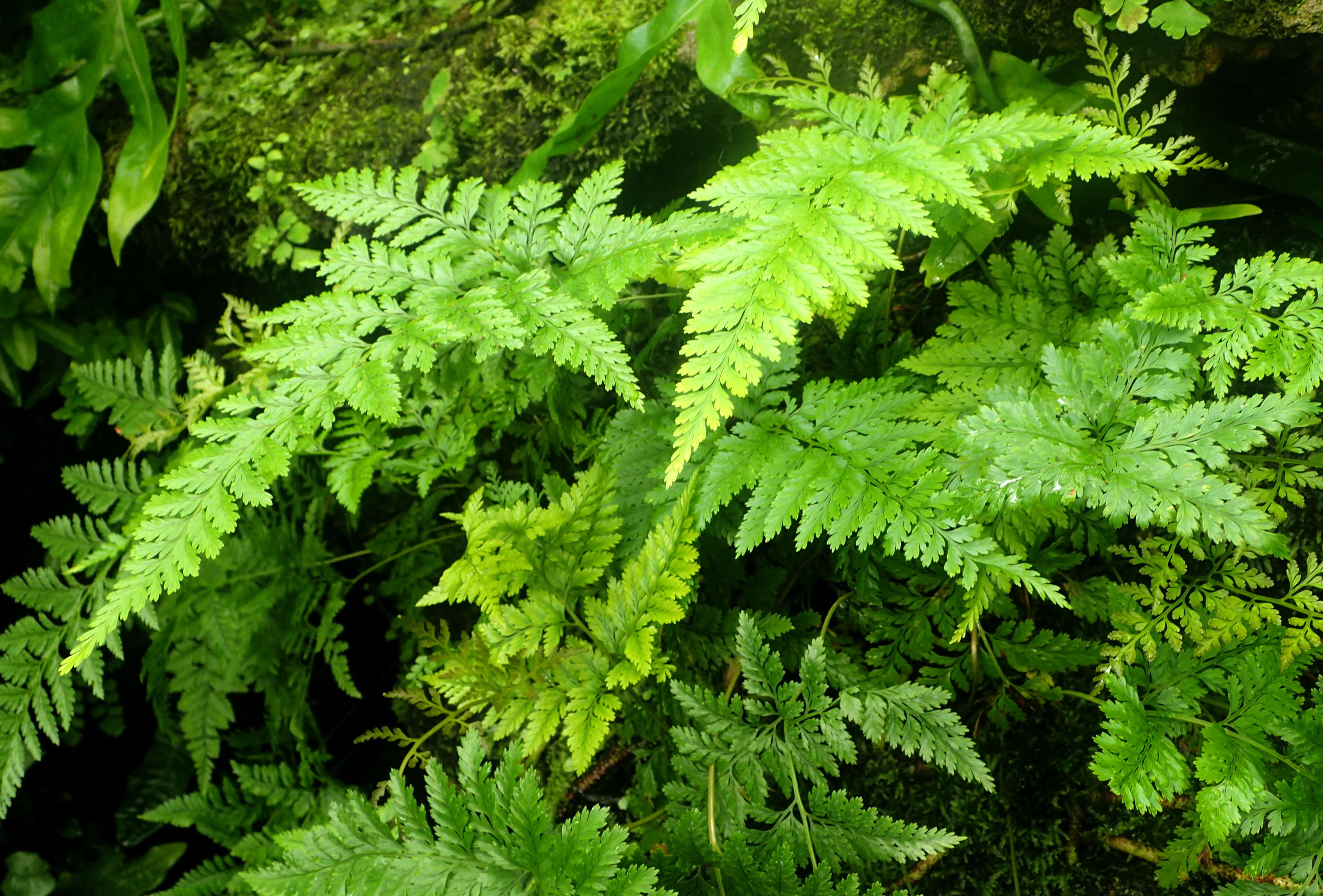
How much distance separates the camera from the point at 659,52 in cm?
222

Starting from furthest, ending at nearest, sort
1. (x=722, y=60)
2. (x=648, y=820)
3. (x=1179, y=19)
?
(x=722, y=60), (x=648, y=820), (x=1179, y=19)

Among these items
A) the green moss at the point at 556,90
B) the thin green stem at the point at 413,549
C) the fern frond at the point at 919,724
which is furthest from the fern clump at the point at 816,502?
the green moss at the point at 556,90

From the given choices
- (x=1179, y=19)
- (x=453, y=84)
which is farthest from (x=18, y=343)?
(x=1179, y=19)

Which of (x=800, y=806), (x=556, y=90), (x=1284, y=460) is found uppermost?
(x=556, y=90)

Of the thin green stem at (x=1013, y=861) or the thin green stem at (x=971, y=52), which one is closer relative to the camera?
the thin green stem at (x=1013, y=861)

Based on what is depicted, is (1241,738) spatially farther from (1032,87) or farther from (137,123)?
(137,123)

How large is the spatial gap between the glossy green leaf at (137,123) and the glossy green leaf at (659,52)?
1.48 metres

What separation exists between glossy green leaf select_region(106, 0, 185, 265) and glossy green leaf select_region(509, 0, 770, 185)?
1.48 meters

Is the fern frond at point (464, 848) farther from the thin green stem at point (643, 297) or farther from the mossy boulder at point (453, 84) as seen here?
the mossy boulder at point (453, 84)

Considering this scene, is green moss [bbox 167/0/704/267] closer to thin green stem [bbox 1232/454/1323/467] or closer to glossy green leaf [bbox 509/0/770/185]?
glossy green leaf [bbox 509/0/770/185]

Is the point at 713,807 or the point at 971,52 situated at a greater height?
the point at 971,52

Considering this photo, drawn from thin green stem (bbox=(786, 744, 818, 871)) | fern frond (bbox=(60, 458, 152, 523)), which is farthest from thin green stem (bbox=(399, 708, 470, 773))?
fern frond (bbox=(60, 458, 152, 523))

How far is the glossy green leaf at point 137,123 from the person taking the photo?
2.66 meters

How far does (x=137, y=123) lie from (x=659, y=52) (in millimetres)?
2042
